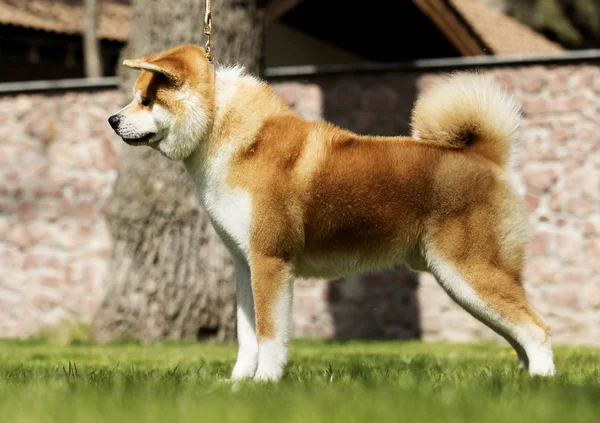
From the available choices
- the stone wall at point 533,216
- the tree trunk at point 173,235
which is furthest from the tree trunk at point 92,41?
the tree trunk at point 173,235

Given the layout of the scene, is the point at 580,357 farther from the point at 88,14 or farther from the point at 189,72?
the point at 88,14

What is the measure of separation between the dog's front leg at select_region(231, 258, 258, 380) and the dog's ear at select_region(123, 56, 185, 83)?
94cm

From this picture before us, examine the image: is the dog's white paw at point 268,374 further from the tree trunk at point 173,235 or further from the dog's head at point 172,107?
the tree trunk at point 173,235

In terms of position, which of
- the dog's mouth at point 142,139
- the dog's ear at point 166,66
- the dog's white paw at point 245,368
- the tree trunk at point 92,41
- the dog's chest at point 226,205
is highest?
the tree trunk at point 92,41

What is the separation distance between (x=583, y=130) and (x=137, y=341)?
4349 millimetres

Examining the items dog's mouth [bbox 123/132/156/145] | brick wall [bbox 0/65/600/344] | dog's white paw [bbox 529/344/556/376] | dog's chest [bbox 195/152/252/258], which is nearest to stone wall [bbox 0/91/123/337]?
brick wall [bbox 0/65/600/344]

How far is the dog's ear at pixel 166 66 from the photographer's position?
411cm

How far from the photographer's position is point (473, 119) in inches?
A: 170

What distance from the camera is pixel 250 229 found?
13.1 ft

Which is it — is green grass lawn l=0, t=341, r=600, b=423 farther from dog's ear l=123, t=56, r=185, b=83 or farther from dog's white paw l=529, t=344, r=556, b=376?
dog's ear l=123, t=56, r=185, b=83

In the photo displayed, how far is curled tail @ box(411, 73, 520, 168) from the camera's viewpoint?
4.32 meters

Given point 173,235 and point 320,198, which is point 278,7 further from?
point 320,198

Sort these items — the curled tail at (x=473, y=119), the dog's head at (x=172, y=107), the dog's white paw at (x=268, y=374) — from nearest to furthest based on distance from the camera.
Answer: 1. the dog's white paw at (x=268, y=374)
2. the dog's head at (x=172, y=107)
3. the curled tail at (x=473, y=119)

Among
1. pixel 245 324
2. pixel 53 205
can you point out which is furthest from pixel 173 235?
pixel 245 324
